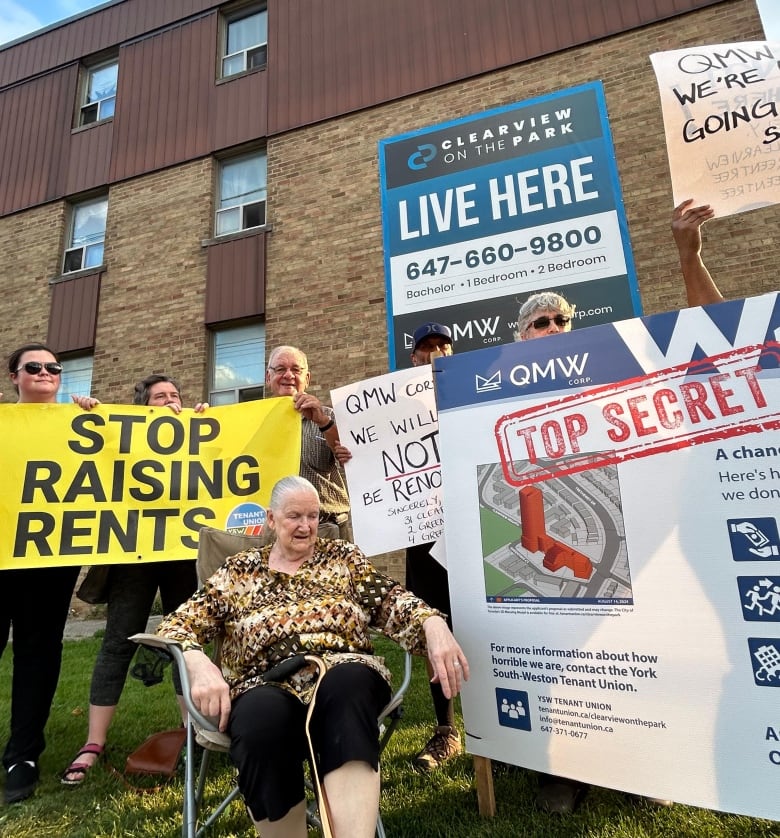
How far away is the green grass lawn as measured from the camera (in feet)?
6.59

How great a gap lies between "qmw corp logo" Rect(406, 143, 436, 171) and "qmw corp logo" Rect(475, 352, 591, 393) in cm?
490

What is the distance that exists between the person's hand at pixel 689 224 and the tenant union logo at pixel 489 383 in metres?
1.10

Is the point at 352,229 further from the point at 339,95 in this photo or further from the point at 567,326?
the point at 567,326

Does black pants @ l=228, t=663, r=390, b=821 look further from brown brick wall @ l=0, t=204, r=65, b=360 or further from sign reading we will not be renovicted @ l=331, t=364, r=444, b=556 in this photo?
brown brick wall @ l=0, t=204, r=65, b=360

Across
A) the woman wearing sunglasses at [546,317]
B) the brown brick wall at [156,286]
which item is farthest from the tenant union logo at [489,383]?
the brown brick wall at [156,286]

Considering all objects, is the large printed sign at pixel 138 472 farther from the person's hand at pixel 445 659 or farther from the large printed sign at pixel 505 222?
the large printed sign at pixel 505 222

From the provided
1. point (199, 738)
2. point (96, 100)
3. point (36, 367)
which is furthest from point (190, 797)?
point (96, 100)

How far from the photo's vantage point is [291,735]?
175 cm

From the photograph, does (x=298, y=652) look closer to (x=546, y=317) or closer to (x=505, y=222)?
(x=546, y=317)

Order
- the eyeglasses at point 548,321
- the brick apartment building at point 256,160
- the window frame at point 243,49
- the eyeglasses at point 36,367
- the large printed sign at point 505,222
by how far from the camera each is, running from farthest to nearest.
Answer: the window frame at point 243,49
the brick apartment building at point 256,160
the large printed sign at point 505,222
the eyeglasses at point 36,367
the eyeglasses at point 548,321

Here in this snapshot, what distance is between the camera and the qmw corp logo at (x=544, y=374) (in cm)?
214

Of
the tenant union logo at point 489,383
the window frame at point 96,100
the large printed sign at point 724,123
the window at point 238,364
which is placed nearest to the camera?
the tenant union logo at point 489,383

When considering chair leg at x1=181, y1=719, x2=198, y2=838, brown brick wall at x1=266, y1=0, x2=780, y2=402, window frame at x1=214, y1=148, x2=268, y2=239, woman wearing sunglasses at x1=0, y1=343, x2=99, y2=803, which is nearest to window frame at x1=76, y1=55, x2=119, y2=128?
window frame at x1=214, y1=148, x2=268, y2=239

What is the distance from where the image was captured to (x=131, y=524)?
10.7 ft
